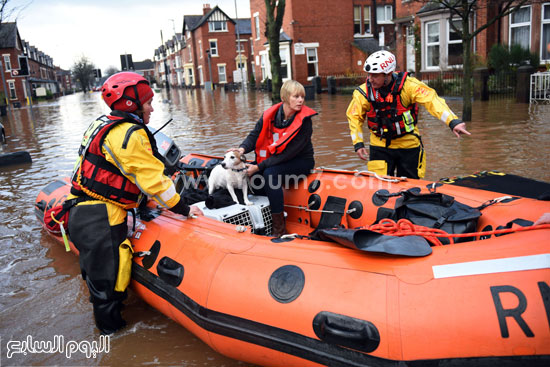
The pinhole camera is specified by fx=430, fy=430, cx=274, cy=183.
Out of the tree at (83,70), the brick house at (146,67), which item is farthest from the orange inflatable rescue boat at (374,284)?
the brick house at (146,67)

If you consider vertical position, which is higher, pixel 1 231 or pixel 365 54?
pixel 365 54

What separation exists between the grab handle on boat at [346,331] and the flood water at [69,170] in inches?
37.1

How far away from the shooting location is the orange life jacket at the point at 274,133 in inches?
160

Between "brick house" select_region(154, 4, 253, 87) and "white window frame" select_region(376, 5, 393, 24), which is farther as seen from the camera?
"brick house" select_region(154, 4, 253, 87)

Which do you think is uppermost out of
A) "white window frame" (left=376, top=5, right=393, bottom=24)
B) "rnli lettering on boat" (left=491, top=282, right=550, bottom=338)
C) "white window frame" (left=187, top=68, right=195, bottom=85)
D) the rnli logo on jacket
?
"white window frame" (left=376, top=5, right=393, bottom=24)

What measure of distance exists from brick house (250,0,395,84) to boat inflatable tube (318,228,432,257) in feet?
83.2

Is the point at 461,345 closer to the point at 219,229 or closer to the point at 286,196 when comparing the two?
the point at 219,229

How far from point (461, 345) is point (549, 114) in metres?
10.9

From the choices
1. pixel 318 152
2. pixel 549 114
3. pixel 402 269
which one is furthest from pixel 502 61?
pixel 402 269

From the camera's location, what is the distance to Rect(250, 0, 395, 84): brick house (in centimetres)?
2722

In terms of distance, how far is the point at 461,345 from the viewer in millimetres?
2037

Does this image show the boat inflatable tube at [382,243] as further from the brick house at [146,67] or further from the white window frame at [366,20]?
the brick house at [146,67]

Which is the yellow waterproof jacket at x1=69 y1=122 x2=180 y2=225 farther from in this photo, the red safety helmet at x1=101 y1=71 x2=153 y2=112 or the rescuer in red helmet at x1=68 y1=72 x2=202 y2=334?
the red safety helmet at x1=101 y1=71 x2=153 y2=112

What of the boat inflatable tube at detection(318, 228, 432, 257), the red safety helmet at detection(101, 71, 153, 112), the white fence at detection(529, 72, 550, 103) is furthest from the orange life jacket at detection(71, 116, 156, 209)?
the white fence at detection(529, 72, 550, 103)
